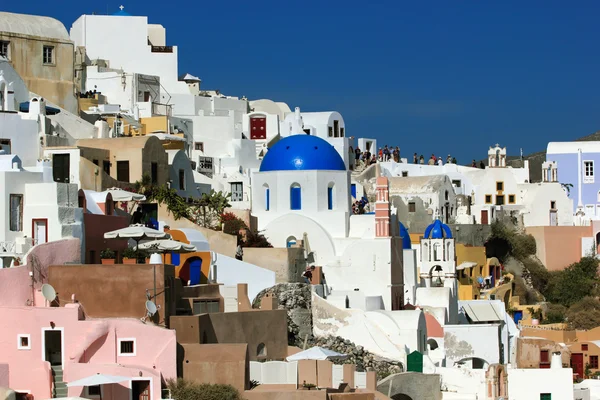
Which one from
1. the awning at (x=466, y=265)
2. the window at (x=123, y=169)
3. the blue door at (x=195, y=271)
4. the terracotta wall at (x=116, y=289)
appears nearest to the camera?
the terracotta wall at (x=116, y=289)

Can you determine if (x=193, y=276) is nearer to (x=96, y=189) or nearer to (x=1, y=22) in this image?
(x=96, y=189)

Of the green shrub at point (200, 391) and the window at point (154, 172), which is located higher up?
the window at point (154, 172)

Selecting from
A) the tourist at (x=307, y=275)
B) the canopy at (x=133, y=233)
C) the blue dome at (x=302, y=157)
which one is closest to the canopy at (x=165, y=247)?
the canopy at (x=133, y=233)

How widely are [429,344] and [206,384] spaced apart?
14.5m

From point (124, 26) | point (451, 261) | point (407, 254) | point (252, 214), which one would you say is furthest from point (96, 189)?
point (124, 26)

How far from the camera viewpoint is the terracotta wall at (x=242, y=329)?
115 feet

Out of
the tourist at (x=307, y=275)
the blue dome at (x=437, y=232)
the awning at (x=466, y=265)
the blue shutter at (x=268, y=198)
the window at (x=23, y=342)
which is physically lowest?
the window at (x=23, y=342)

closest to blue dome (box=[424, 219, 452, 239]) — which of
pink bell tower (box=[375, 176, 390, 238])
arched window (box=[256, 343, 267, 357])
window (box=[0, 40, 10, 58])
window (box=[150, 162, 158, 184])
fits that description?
pink bell tower (box=[375, 176, 390, 238])

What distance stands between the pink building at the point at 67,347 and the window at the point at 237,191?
22.1 metres

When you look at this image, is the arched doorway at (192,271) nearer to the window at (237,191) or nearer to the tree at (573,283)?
the window at (237,191)

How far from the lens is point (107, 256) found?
38.2 meters

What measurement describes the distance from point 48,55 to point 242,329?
20733 mm

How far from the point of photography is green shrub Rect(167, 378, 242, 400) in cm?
3250

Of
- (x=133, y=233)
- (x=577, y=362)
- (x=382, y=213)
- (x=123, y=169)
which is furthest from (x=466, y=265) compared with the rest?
(x=133, y=233)
